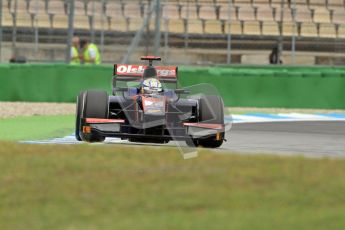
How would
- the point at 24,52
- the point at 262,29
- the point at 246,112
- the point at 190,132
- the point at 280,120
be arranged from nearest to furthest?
1. the point at 190,132
2. the point at 280,120
3. the point at 246,112
4. the point at 24,52
5. the point at 262,29

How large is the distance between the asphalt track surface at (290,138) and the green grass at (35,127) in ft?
7.81

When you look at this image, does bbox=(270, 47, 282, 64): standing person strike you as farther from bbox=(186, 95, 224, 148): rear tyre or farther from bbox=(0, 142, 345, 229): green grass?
bbox=(0, 142, 345, 229): green grass

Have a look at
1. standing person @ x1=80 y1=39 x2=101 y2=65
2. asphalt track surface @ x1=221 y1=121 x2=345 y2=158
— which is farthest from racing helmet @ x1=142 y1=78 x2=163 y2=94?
standing person @ x1=80 y1=39 x2=101 y2=65

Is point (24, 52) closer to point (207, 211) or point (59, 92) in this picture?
point (59, 92)

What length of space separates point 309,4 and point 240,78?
692 cm

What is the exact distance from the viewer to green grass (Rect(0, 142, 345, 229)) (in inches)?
225

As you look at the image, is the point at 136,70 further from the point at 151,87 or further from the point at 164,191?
the point at 164,191

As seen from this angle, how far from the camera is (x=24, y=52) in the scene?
2328 cm

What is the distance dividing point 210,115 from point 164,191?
5.40 m

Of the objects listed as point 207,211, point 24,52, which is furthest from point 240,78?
point 207,211

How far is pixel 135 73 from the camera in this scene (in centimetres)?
1242

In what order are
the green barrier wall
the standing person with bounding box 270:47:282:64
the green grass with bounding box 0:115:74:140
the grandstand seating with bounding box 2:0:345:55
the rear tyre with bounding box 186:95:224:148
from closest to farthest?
1. the rear tyre with bounding box 186:95:224:148
2. the green grass with bounding box 0:115:74:140
3. the green barrier wall
4. the standing person with bounding box 270:47:282:64
5. the grandstand seating with bounding box 2:0:345:55

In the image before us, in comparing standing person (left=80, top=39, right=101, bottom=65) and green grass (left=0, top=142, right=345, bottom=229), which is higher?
green grass (left=0, top=142, right=345, bottom=229)

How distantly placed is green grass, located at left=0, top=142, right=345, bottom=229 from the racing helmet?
3.64m
